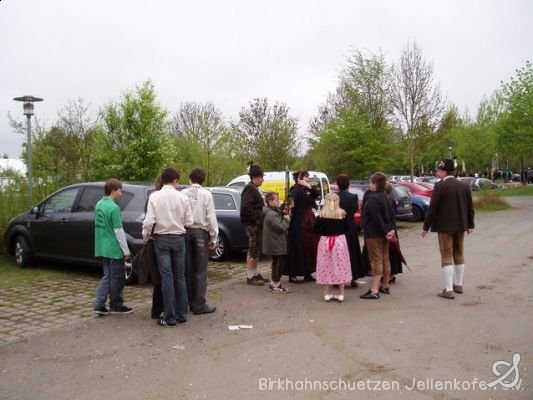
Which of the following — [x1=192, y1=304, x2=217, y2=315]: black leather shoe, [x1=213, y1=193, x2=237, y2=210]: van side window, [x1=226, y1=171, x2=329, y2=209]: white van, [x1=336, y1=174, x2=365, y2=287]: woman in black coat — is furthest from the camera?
[x1=226, y1=171, x2=329, y2=209]: white van

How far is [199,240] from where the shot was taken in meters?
6.95

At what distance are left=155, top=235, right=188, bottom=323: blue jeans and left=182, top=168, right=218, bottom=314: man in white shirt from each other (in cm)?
37

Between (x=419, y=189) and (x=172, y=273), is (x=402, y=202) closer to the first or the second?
(x=419, y=189)

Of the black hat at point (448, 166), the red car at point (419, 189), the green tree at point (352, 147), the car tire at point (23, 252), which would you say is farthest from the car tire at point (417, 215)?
the car tire at point (23, 252)

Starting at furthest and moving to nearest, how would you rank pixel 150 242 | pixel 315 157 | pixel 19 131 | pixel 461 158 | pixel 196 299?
pixel 461 158 → pixel 315 157 → pixel 19 131 → pixel 196 299 → pixel 150 242

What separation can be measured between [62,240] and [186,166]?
1899 centimetres

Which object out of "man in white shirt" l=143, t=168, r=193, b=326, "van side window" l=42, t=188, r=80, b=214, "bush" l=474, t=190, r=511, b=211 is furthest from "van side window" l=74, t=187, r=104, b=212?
"bush" l=474, t=190, r=511, b=211

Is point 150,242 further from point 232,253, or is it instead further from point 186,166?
point 186,166

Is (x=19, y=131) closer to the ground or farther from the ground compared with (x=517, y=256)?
farther from the ground

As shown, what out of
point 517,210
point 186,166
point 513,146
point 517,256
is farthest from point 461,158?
point 517,256

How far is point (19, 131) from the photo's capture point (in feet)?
52.7

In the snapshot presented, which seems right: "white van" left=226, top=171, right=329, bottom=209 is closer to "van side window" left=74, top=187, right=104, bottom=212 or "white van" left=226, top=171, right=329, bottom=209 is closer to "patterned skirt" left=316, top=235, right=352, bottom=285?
"van side window" left=74, top=187, right=104, bottom=212

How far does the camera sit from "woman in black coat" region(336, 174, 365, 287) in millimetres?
8328

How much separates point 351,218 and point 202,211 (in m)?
2.65
